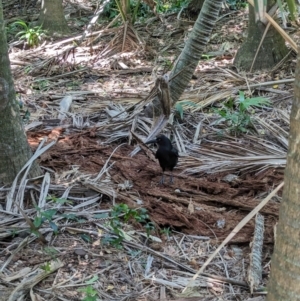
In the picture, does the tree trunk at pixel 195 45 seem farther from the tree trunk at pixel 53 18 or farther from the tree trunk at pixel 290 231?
the tree trunk at pixel 53 18

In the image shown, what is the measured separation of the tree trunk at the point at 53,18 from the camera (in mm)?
10328

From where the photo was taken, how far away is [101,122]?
5.85 meters

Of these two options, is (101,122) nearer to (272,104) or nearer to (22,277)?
(272,104)

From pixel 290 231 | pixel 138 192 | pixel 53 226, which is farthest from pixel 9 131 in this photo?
pixel 290 231

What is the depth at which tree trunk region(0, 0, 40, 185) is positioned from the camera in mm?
3846

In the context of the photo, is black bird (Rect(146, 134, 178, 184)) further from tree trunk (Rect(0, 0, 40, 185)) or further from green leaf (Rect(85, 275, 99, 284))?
green leaf (Rect(85, 275, 99, 284))

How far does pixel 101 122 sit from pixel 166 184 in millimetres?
1582

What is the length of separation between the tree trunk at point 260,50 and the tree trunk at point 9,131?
447 cm

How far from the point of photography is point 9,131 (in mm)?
3957

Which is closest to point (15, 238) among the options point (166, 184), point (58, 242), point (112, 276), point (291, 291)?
point (58, 242)

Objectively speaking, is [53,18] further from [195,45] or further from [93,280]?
[93,280]

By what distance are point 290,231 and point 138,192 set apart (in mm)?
2708

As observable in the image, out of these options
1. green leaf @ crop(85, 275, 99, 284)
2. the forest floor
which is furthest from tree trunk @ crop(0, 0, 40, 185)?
green leaf @ crop(85, 275, 99, 284)

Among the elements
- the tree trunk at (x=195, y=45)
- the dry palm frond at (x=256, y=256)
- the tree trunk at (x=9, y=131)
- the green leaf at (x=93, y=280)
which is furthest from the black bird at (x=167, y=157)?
the green leaf at (x=93, y=280)
